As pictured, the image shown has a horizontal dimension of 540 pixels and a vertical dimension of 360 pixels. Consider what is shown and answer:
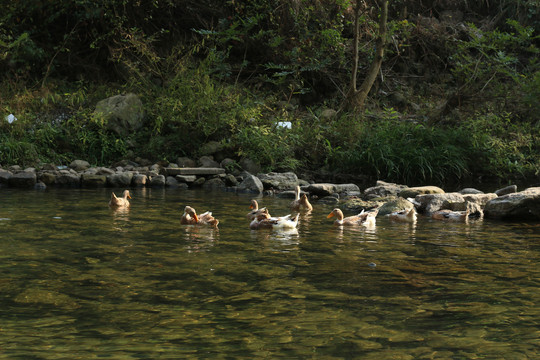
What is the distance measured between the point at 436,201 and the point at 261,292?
7.00 m

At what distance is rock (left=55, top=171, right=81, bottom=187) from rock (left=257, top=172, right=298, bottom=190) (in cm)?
428

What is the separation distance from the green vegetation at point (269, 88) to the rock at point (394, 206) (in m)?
4.78

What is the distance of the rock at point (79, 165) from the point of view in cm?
1545

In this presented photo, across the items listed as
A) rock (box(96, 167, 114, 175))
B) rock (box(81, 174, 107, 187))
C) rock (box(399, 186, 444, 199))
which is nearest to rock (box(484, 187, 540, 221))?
rock (box(399, 186, 444, 199))

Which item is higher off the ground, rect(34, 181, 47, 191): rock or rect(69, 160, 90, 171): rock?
rect(69, 160, 90, 171): rock

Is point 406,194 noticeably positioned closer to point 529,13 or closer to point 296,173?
point 296,173

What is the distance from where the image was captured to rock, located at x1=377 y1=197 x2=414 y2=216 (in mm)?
11000

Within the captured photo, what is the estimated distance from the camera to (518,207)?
10578mm

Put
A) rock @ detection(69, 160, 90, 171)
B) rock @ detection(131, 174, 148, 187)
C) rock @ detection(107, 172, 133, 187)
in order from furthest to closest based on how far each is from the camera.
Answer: rock @ detection(69, 160, 90, 171) < rock @ detection(131, 174, 148, 187) < rock @ detection(107, 172, 133, 187)

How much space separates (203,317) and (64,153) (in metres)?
13.0

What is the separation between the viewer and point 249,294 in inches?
201

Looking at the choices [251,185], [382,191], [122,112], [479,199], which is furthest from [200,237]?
[122,112]

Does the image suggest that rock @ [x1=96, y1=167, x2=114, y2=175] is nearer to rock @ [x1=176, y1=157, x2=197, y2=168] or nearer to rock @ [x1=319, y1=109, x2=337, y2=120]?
rock @ [x1=176, y1=157, x2=197, y2=168]

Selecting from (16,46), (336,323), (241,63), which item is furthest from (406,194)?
(16,46)
